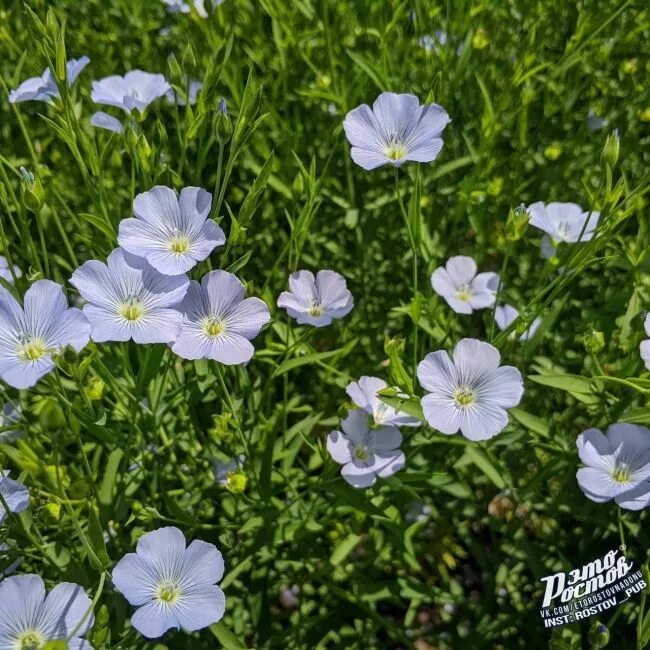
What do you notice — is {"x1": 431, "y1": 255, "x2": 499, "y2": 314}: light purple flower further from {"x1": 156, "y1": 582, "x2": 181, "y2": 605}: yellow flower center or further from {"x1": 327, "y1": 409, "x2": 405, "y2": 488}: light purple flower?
{"x1": 156, "y1": 582, "x2": 181, "y2": 605}: yellow flower center

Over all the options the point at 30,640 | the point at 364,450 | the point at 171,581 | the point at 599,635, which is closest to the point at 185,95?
the point at 364,450

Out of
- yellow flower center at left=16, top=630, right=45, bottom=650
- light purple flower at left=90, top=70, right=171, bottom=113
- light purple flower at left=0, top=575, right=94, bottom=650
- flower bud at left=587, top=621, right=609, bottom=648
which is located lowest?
yellow flower center at left=16, top=630, right=45, bottom=650

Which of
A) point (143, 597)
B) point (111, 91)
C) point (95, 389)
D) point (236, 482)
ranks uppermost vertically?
point (111, 91)

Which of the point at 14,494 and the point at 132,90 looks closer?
the point at 14,494

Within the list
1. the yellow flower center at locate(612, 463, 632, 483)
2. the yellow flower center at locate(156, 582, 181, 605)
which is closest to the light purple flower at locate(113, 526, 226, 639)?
the yellow flower center at locate(156, 582, 181, 605)

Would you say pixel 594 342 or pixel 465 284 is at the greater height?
pixel 465 284

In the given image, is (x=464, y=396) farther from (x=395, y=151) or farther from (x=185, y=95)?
(x=185, y=95)

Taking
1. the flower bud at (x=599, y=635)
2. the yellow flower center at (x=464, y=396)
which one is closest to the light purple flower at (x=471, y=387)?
the yellow flower center at (x=464, y=396)

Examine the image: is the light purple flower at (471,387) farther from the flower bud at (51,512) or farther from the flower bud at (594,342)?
the flower bud at (51,512)

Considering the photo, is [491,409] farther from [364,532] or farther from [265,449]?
[364,532]
